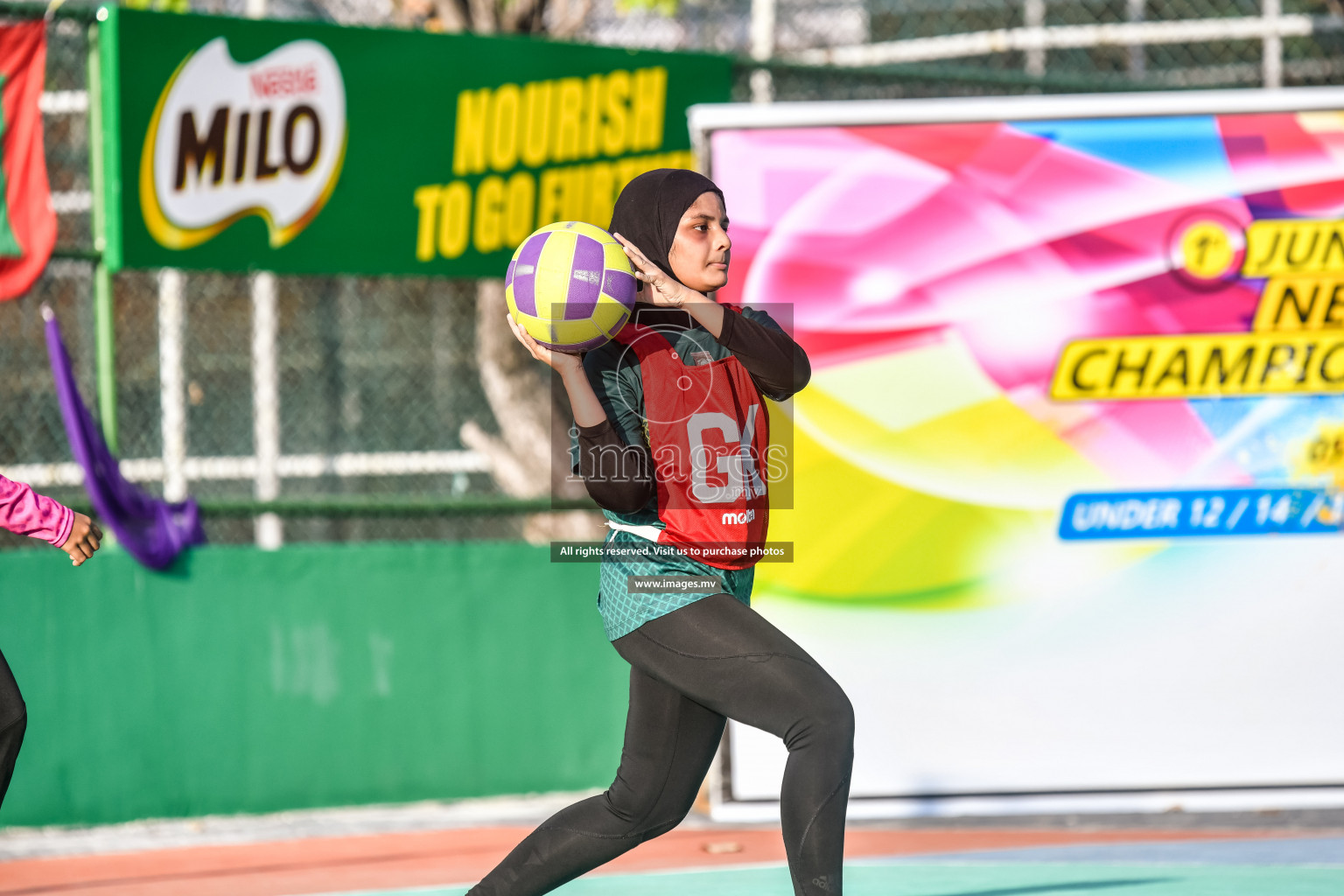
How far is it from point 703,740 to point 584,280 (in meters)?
1.18

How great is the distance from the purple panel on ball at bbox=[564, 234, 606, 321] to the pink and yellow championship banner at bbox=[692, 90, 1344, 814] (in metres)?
3.11

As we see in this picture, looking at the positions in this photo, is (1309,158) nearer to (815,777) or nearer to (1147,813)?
(1147,813)

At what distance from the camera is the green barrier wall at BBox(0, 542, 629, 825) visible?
7184 mm

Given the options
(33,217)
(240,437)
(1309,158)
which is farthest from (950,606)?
(240,437)

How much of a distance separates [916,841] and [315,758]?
2740 millimetres

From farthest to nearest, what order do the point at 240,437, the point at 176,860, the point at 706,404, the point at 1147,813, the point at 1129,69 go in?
1. the point at 1129,69
2. the point at 240,437
3. the point at 1147,813
4. the point at 176,860
5. the point at 706,404

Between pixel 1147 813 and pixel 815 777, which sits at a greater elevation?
pixel 815 777

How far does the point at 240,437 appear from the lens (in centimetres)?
1069

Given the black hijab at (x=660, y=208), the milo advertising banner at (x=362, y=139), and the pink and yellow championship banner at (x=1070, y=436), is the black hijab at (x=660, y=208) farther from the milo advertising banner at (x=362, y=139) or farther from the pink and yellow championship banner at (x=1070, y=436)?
the milo advertising banner at (x=362, y=139)

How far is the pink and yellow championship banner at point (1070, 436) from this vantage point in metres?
7.00

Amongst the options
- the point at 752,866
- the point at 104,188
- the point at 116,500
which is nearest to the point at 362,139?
the point at 104,188

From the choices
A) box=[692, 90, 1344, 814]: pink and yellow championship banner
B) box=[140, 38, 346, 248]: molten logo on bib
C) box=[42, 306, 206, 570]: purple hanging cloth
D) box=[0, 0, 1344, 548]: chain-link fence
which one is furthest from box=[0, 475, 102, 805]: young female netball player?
box=[0, 0, 1344, 548]: chain-link fence

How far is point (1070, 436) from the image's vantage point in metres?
7.04

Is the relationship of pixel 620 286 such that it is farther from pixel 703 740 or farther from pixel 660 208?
pixel 703 740
